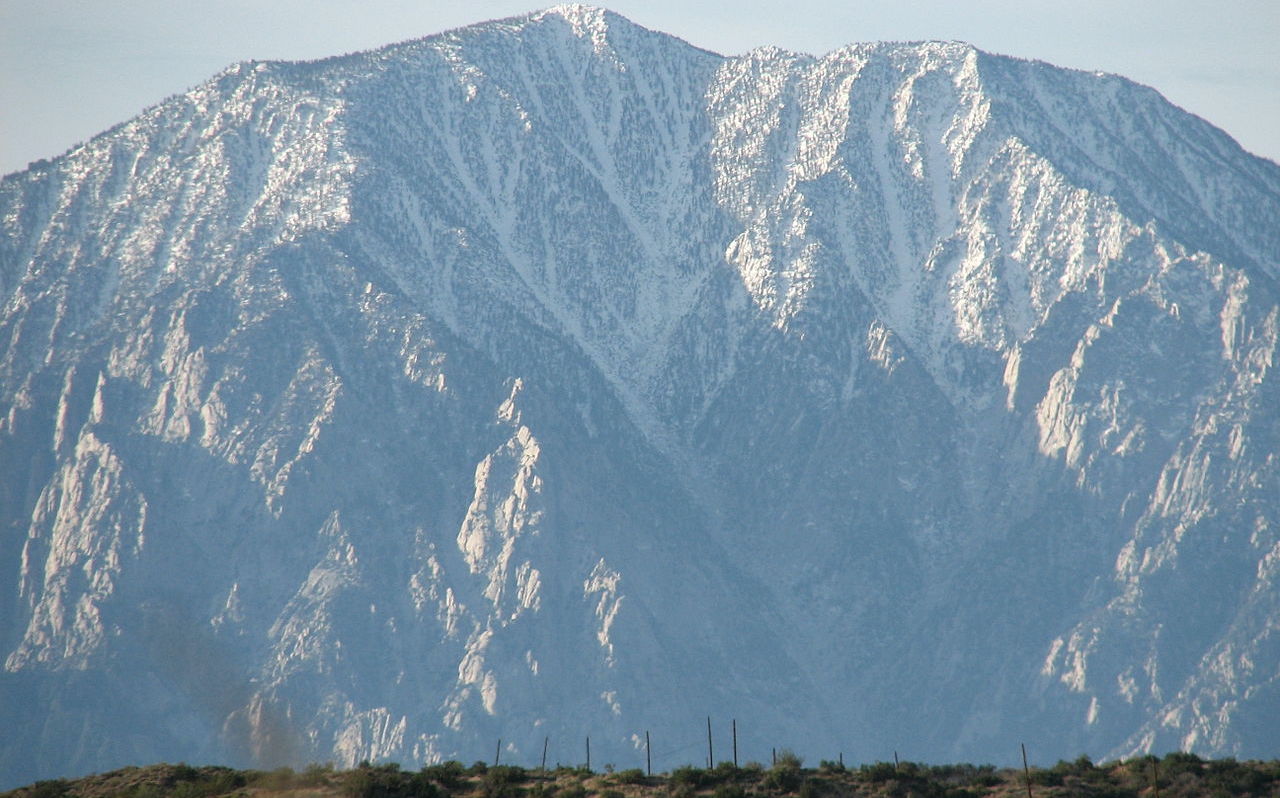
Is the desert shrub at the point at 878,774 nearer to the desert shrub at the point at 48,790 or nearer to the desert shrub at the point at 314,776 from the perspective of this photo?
the desert shrub at the point at 314,776

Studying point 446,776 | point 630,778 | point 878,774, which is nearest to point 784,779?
point 878,774

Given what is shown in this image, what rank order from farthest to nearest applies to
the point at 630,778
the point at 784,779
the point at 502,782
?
1. the point at 630,778
2. the point at 502,782
3. the point at 784,779

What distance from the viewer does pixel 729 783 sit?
329 feet

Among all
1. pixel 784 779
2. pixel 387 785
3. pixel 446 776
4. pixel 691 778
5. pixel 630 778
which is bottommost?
pixel 387 785

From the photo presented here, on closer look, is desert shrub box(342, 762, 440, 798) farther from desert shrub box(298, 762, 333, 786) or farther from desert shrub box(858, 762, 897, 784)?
desert shrub box(858, 762, 897, 784)

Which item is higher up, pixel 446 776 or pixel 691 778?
pixel 446 776

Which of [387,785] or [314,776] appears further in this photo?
[314,776]

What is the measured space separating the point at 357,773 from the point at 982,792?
29.2 m

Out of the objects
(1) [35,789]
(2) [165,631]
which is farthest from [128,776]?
(2) [165,631]

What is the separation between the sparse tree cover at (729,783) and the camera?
98938 mm

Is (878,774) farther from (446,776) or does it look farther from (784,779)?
(446,776)

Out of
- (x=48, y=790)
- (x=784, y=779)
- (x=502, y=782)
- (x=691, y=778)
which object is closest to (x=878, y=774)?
(x=784, y=779)

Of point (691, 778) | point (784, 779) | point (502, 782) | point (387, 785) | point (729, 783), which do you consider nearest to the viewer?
point (387, 785)

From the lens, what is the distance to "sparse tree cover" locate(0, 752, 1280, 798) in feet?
325
